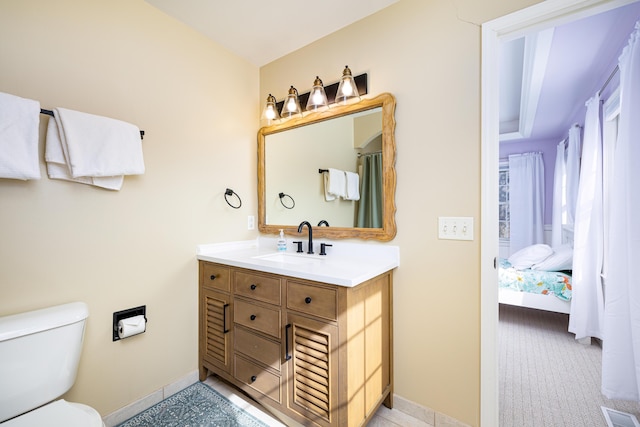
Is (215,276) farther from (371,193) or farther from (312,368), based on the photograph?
(371,193)

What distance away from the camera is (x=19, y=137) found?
113 centimetres

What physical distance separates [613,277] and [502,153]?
13.1ft

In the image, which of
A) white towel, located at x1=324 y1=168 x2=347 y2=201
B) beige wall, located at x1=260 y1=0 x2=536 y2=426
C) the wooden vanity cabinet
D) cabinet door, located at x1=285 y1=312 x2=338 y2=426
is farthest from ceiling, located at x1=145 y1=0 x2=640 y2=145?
cabinet door, located at x1=285 y1=312 x2=338 y2=426

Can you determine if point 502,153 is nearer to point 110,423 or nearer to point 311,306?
point 311,306

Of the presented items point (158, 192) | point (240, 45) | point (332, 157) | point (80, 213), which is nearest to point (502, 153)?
point (332, 157)

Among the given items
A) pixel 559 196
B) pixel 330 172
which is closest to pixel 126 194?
pixel 330 172

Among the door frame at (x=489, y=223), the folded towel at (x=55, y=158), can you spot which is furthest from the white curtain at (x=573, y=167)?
the folded towel at (x=55, y=158)

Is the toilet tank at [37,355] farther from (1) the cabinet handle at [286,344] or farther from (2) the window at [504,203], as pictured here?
(2) the window at [504,203]

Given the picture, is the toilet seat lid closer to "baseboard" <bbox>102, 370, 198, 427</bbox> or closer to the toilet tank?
the toilet tank

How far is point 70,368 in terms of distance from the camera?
119 centimetres

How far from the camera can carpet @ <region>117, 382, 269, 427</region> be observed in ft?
4.86

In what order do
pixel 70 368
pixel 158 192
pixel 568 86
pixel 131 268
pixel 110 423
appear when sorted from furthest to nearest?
pixel 568 86, pixel 158 192, pixel 131 268, pixel 110 423, pixel 70 368

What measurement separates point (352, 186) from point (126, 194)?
1339 millimetres

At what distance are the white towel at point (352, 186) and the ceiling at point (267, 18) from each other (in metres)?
0.99
